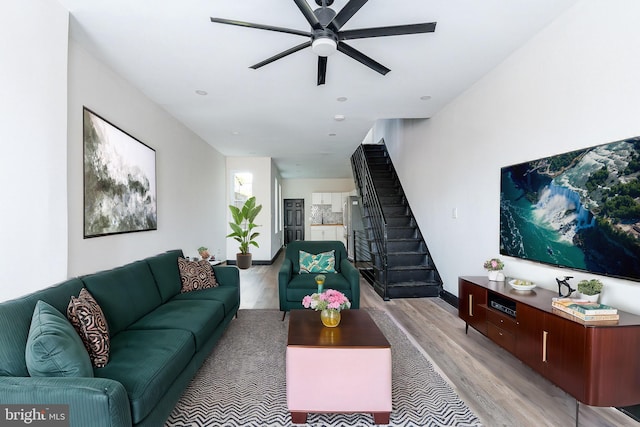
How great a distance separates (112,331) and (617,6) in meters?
4.10

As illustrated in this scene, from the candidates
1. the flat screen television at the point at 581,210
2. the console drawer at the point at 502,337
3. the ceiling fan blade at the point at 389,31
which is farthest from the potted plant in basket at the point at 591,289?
the ceiling fan blade at the point at 389,31

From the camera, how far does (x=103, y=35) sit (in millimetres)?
2529

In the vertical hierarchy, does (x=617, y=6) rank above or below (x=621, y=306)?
above

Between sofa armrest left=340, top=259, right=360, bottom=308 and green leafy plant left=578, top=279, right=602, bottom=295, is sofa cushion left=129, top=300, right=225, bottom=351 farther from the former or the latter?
green leafy plant left=578, top=279, right=602, bottom=295

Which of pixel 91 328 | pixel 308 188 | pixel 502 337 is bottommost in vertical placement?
pixel 502 337

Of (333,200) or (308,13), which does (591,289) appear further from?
(333,200)

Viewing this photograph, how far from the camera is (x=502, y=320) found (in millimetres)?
2580

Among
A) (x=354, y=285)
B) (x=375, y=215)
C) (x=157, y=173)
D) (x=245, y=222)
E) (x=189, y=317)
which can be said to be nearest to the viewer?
(x=189, y=317)

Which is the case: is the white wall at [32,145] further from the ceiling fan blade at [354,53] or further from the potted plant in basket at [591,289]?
the potted plant in basket at [591,289]

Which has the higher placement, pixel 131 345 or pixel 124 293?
pixel 124 293

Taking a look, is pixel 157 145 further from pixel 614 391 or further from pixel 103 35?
pixel 614 391

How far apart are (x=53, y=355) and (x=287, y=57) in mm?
2766

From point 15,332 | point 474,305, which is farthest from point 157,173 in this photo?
point 474,305

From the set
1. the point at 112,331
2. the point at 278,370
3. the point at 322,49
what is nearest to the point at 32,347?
the point at 112,331
